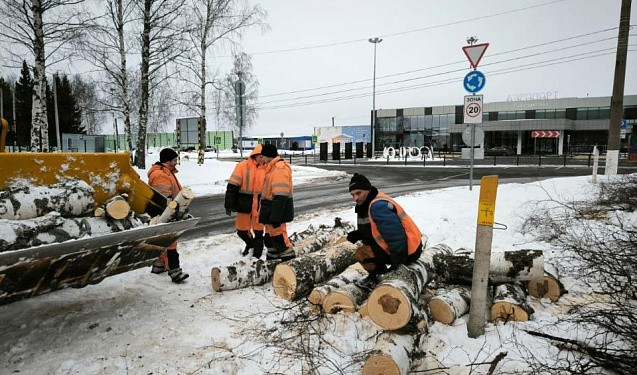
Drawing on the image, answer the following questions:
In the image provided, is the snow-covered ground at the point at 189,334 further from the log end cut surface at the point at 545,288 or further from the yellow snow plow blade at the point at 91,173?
the yellow snow plow blade at the point at 91,173

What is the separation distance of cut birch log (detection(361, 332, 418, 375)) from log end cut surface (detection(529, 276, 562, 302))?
6.18 ft

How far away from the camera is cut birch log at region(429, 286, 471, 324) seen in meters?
3.46

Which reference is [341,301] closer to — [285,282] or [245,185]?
[285,282]

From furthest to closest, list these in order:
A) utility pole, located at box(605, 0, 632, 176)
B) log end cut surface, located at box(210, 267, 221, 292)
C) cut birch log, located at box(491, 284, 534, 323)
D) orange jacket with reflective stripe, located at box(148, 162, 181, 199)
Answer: utility pole, located at box(605, 0, 632, 176) < orange jacket with reflective stripe, located at box(148, 162, 181, 199) < log end cut surface, located at box(210, 267, 221, 292) < cut birch log, located at box(491, 284, 534, 323)

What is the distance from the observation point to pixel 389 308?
117 inches

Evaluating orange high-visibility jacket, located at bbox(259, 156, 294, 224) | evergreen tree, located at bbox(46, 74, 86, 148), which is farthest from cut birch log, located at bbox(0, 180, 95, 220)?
evergreen tree, located at bbox(46, 74, 86, 148)

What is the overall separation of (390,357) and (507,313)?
146cm

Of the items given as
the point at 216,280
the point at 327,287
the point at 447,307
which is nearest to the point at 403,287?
the point at 447,307

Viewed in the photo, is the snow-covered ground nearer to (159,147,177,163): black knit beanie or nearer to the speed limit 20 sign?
(159,147,177,163): black knit beanie

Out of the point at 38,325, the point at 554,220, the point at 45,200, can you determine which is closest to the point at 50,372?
the point at 38,325

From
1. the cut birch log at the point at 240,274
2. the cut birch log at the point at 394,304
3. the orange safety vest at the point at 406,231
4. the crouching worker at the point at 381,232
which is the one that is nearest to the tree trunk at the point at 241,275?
the cut birch log at the point at 240,274

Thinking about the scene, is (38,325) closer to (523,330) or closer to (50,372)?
(50,372)

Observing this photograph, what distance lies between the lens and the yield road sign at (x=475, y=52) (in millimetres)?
8805

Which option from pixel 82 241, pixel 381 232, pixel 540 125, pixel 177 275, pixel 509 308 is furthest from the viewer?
pixel 540 125
